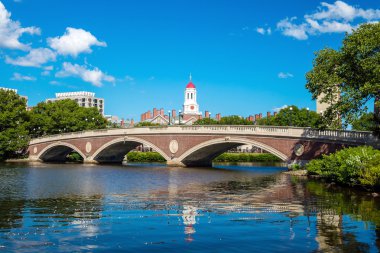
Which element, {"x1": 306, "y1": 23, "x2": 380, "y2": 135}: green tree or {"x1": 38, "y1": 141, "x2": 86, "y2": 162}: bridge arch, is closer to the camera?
{"x1": 306, "y1": 23, "x2": 380, "y2": 135}: green tree

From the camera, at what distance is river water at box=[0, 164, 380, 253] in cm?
1247

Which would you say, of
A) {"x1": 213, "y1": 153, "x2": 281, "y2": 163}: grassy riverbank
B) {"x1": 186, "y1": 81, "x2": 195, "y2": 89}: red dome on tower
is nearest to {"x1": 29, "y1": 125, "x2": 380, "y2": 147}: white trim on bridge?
{"x1": 213, "y1": 153, "x2": 281, "y2": 163}: grassy riverbank

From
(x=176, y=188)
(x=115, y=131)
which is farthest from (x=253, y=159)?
(x=176, y=188)

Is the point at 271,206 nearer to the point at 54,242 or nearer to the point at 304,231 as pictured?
the point at 304,231

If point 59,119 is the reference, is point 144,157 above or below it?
below

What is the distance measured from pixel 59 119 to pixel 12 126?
9517 millimetres

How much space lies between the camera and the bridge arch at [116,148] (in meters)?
60.2

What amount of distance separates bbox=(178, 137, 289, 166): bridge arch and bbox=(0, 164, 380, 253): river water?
20.6 meters

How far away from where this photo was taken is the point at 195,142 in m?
53.6

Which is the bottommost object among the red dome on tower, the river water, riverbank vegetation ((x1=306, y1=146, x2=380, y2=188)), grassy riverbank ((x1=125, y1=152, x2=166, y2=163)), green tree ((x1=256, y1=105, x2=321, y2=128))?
the river water

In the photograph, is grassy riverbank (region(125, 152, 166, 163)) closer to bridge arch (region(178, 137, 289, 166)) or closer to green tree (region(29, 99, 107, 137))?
green tree (region(29, 99, 107, 137))

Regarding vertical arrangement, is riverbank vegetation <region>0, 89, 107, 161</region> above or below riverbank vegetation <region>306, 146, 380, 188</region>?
above

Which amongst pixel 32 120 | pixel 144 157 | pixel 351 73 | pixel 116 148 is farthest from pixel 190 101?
pixel 351 73

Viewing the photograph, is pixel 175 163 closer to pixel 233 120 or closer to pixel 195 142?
pixel 195 142
